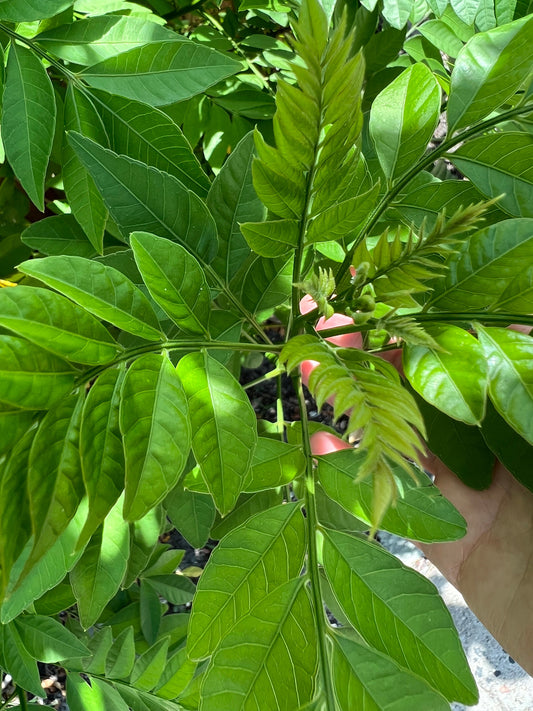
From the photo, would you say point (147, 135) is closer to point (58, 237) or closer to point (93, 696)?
point (58, 237)

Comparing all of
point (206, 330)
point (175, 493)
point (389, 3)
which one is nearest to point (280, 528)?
point (206, 330)

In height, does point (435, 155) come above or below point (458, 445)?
above

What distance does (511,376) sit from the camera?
0.48m

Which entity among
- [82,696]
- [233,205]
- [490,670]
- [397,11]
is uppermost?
[397,11]

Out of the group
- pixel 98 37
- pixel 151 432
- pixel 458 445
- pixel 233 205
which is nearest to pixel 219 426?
pixel 151 432

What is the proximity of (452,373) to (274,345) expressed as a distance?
0.19m

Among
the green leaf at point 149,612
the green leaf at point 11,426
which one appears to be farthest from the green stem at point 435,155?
the green leaf at point 149,612

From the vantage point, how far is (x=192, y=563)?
5.97 feet

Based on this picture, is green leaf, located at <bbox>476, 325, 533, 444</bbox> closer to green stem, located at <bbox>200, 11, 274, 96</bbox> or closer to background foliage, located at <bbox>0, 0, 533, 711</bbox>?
background foliage, located at <bbox>0, 0, 533, 711</bbox>

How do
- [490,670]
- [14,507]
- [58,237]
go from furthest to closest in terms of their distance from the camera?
[490,670] → [58,237] → [14,507]

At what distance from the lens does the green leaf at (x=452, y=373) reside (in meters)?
0.46

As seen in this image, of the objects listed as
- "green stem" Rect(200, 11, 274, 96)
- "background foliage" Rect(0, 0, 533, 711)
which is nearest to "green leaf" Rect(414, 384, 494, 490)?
"background foliage" Rect(0, 0, 533, 711)

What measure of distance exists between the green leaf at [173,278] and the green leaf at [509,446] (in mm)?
358

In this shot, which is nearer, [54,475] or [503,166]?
[54,475]
